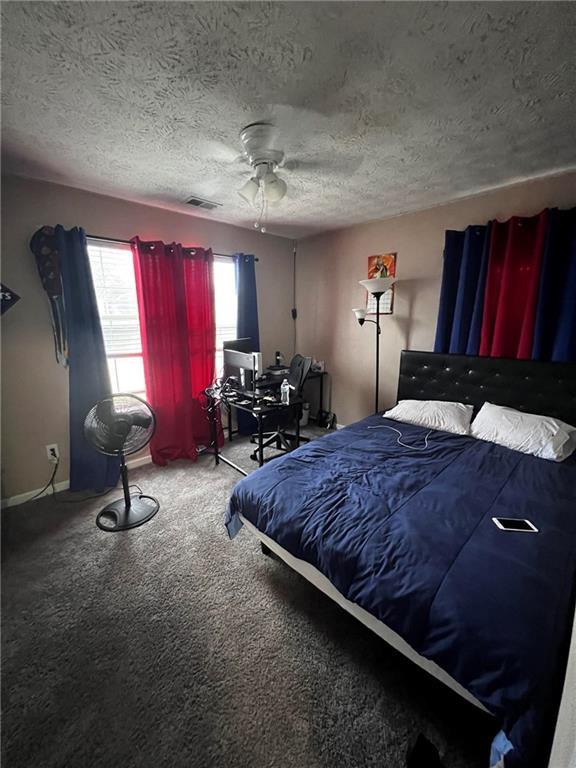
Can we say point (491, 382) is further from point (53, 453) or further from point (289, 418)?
point (53, 453)

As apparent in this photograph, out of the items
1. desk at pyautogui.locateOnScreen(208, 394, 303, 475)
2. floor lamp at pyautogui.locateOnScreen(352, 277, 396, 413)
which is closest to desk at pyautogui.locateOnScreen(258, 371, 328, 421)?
desk at pyautogui.locateOnScreen(208, 394, 303, 475)

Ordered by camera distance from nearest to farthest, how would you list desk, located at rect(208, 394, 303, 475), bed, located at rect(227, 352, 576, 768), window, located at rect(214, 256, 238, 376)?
bed, located at rect(227, 352, 576, 768), desk, located at rect(208, 394, 303, 475), window, located at rect(214, 256, 238, 376)

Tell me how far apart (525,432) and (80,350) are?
11.3 ft

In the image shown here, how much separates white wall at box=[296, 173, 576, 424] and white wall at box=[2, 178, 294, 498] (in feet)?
6.62

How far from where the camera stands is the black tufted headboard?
7.37 feet

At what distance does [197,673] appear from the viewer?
4.18 feet

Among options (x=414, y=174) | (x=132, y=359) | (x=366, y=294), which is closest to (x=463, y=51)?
(x=414, y=174)

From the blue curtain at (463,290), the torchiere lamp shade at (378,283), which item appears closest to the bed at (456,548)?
the blue curtain at (463,290)

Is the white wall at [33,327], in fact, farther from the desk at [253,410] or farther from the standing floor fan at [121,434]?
the desk at [253,410]

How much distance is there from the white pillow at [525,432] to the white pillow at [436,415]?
9cm

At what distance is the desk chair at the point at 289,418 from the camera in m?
3.23

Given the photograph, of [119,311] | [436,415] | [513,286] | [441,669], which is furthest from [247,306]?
[441,669]

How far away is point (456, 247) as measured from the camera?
2.67m

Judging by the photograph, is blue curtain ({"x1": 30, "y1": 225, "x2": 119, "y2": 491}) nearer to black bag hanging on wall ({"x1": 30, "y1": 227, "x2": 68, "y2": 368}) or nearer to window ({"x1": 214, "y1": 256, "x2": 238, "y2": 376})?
black bag hanging on wall ({"x1": 30, "y1": 227, "x2": 68, "y2": 368})
